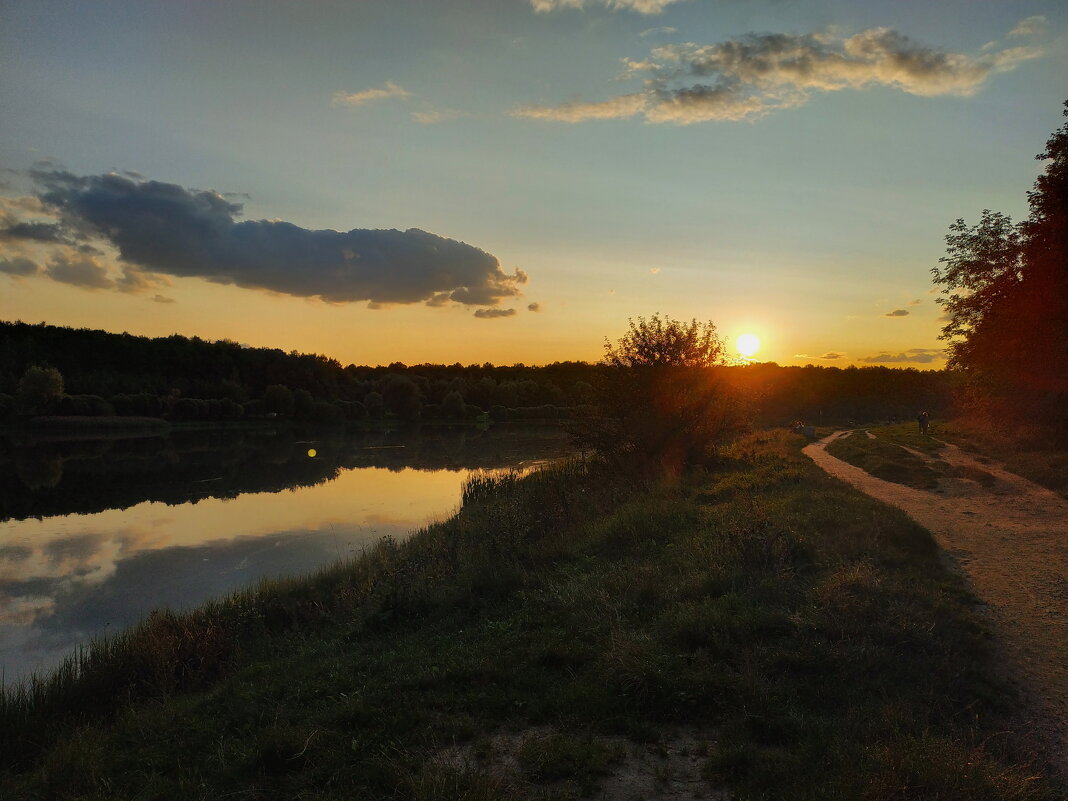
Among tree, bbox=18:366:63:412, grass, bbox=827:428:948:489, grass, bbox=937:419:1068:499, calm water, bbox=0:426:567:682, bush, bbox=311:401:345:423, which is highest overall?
tree, bbox=18:366:63:412

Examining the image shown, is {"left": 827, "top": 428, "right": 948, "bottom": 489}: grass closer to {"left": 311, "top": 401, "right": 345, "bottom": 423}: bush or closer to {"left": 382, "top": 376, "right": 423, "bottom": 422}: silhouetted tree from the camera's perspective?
{"left": 311, "top": 401, "right": 345, "bottom": 423}: bush

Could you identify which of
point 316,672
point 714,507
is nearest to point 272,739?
point 316,672

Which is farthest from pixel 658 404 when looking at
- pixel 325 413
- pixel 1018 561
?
pixel 325 413

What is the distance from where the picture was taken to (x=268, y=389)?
98000mm

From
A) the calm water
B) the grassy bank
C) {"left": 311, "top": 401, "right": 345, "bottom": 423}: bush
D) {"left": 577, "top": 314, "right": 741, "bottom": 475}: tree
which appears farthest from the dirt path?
{"left": 311, "top": 401, "right": 345, "bottom": 423}: bush

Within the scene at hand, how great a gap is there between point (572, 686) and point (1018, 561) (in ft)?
26.9

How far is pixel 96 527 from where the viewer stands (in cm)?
2405

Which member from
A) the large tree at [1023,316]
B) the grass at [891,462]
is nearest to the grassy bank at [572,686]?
the grass at [891,462]

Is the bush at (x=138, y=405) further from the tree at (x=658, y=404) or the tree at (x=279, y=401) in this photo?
the tree at (x=658, y=404)

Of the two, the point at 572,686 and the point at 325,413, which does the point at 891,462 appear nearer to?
the point at 572,686

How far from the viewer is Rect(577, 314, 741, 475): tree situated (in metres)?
24.5

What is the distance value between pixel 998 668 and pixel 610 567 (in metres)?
5.40

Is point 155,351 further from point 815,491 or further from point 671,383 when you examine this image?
point 815,491

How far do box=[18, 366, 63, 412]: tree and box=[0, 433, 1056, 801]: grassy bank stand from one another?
75868 millimetres
